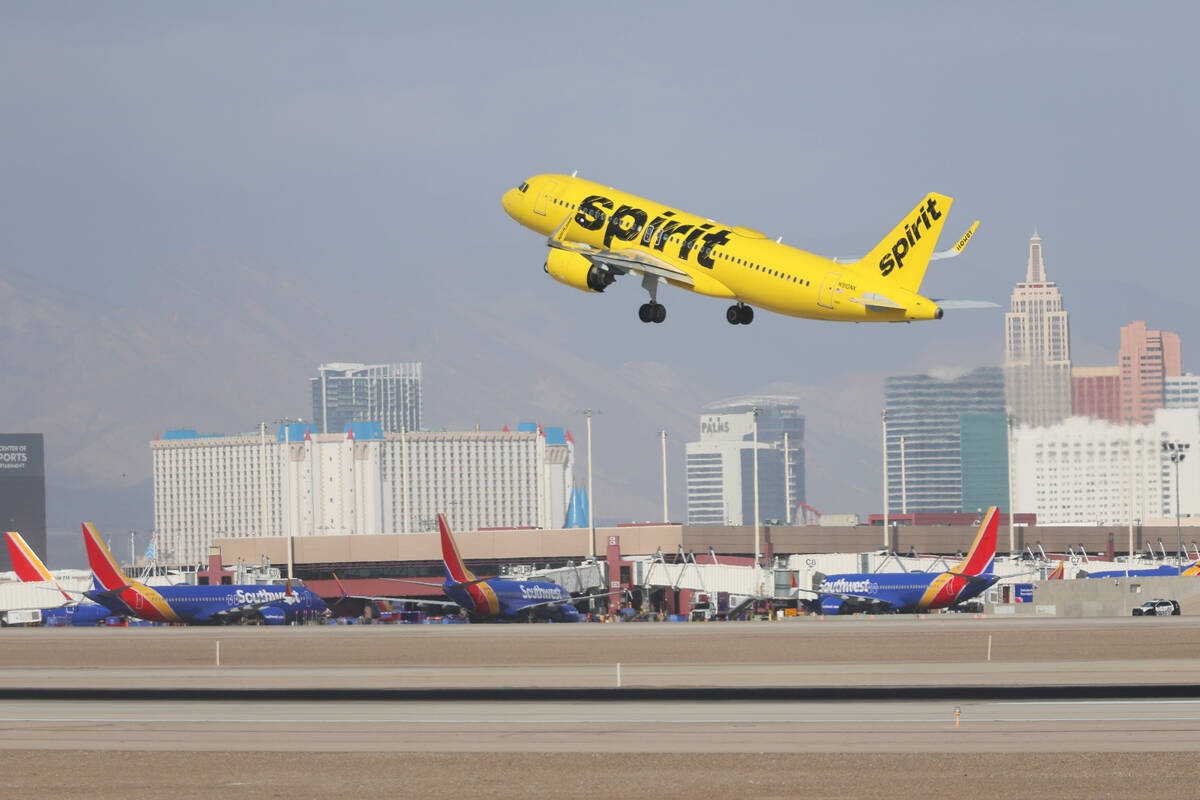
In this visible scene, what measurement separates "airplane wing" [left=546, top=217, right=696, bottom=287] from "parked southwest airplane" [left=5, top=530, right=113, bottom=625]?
9819 centimetres

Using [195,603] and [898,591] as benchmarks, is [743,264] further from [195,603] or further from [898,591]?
[195,603]

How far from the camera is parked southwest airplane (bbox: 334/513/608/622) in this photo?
5571 inches

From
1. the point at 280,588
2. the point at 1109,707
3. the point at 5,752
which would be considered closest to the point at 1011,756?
the point at 1109,707

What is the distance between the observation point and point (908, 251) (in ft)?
205

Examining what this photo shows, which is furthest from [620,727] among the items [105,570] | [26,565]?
[26,565]

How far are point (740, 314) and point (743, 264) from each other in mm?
1959

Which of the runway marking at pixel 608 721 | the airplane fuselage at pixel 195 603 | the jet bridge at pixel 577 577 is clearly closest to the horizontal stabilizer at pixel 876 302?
the runway marking at pixel 608 721

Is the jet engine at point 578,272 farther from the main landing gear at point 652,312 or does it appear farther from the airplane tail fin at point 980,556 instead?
the airplane tail fin at point 980,556

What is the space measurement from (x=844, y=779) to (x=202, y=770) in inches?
605

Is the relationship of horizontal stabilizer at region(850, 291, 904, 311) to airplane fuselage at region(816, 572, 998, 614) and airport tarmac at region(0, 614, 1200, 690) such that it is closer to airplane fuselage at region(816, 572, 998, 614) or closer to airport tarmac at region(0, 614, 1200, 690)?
airport tarmac at region(0, 614, 1200, 690)

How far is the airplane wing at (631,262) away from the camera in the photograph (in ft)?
200

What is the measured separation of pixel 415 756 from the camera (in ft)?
154

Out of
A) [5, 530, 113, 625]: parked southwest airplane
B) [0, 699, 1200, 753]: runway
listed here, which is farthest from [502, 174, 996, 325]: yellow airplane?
[5, 530, 113, 625]: parked southwest airplane

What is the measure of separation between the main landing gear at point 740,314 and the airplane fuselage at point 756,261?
486 millimetres
